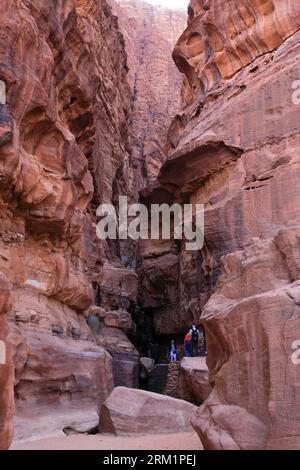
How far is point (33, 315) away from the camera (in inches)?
596

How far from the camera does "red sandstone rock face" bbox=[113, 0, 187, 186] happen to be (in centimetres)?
4962

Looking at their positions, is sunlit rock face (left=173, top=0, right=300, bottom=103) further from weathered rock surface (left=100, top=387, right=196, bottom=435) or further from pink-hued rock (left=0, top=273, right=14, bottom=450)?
pink-hued rock (left=0, top=273, right=14, bottom=450)

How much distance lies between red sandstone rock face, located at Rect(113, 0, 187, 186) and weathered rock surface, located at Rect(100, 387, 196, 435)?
1344 inches

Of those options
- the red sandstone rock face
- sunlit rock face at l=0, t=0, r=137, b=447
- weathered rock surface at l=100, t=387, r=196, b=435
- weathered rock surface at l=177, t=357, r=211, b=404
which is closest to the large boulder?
weathered rock surface at l=177, t=357, r=211, b=404

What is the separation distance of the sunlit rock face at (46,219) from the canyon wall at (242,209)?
514 centimetres

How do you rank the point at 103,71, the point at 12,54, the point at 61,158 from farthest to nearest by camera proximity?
the point at 103,71 → the point at 61,158 → the point at 12,54

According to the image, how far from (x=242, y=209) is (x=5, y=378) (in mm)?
14400

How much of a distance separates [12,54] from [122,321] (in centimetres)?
1715

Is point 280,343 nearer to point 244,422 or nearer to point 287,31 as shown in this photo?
point 244,422

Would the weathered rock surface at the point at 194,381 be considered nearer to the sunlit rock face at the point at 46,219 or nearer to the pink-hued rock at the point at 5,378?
the sunlit rock face at the point at 46,219

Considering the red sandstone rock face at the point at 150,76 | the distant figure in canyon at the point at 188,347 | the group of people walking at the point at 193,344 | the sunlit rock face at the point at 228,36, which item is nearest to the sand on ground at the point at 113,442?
the distant figure in canyon at the point at 188,347

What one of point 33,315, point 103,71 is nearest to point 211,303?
point 33,315

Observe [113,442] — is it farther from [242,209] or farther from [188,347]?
[188,347]
